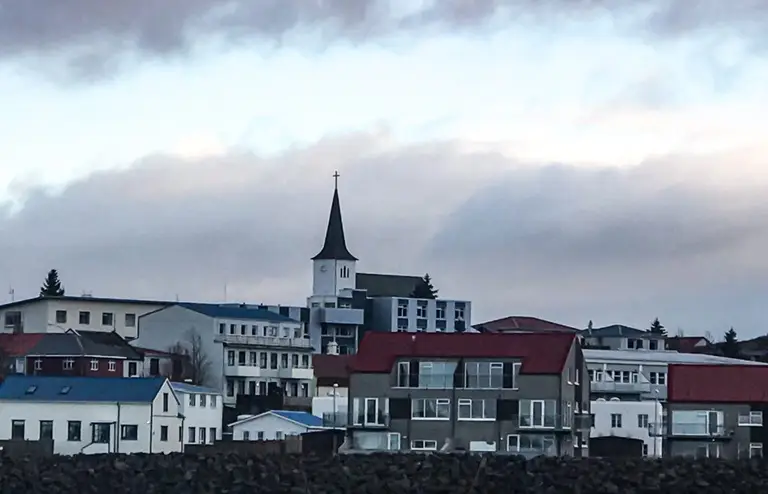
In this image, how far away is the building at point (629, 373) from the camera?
4269 inches

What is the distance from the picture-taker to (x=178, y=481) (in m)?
52.0

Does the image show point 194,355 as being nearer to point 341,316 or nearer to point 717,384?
point 341,316

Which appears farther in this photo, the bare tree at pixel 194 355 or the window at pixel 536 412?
the bare tree at pixel 194 355

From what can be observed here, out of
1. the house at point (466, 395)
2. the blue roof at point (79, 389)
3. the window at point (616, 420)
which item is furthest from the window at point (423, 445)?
the window at point (616, 420)

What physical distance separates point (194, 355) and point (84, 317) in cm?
1450

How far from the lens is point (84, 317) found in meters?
118

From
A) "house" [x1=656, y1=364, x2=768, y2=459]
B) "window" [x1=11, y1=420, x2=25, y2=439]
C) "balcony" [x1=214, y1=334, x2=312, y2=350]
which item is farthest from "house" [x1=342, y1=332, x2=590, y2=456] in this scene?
"balcony" [x1=214, y1=334, x2=312, y2=350]

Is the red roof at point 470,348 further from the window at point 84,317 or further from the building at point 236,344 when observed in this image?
the window at point 84,317

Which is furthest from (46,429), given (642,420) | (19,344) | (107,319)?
(107,319)

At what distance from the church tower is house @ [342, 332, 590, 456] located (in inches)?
3700

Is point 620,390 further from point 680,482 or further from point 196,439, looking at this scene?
point 680,482

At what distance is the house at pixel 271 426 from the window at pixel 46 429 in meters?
9.99

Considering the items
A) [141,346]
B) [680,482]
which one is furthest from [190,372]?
[680,482]

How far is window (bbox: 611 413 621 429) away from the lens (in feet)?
280
